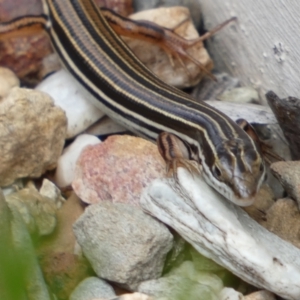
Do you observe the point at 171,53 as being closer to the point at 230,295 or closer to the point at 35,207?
the point at 35,207

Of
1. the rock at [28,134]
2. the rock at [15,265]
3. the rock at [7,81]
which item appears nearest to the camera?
the rock at [15,265]

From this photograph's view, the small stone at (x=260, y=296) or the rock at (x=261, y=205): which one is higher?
the small stone at (x=260, y=296)

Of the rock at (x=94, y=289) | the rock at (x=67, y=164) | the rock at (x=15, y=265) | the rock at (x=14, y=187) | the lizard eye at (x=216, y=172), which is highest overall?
the rock at (x=15, y=265)

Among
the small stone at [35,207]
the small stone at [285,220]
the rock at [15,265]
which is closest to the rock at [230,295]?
the small stone at [285,220]

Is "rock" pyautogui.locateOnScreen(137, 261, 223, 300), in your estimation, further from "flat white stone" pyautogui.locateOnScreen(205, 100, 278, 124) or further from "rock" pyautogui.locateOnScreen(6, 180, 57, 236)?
"flat white stone" pyautogui.locateOnScreen(205, 100, 278, 124)

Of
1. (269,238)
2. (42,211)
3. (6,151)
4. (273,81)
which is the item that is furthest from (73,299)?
(273,81)

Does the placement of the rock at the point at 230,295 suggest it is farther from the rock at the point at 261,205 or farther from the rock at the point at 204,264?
the rock at the point at 261,205

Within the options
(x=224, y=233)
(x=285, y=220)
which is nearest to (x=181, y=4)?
(x=285, y=220)
